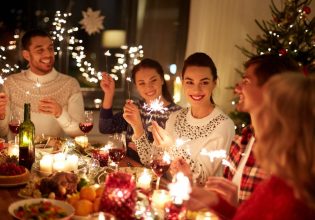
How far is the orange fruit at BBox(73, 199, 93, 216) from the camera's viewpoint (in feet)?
5.40

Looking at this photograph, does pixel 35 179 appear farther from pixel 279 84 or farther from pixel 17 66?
pixel 17 66

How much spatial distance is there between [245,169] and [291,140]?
833 mm

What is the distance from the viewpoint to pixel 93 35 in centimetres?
460

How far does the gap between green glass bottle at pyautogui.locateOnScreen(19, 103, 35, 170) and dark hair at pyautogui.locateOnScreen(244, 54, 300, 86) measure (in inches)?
43.6

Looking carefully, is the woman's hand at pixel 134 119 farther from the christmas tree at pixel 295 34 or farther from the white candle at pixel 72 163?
the christmas tree at pixel 295 34

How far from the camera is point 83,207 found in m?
1.65

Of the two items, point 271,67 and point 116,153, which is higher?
point 271,67

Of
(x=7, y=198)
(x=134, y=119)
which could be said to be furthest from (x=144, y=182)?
(x=134, y=119)

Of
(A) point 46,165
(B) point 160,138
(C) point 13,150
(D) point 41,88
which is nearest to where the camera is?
(A) point 46,165

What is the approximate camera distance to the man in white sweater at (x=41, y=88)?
Answer: 3.34 metres

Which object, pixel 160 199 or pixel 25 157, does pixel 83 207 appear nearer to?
pixel 160 199

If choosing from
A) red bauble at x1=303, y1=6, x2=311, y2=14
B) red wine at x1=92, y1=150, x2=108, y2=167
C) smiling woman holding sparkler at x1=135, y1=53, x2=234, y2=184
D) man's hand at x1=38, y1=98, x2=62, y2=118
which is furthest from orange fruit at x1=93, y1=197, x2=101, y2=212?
red bauble at x1=303, y1=6, x2=311, y2=14

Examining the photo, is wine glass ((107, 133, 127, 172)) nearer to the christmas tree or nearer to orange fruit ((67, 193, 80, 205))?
orange fruit ((67, 193, 80, 205))

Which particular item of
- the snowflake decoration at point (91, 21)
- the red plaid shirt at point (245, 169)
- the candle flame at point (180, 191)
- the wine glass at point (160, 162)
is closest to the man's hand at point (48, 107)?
the wine glass at point (160, 162)
